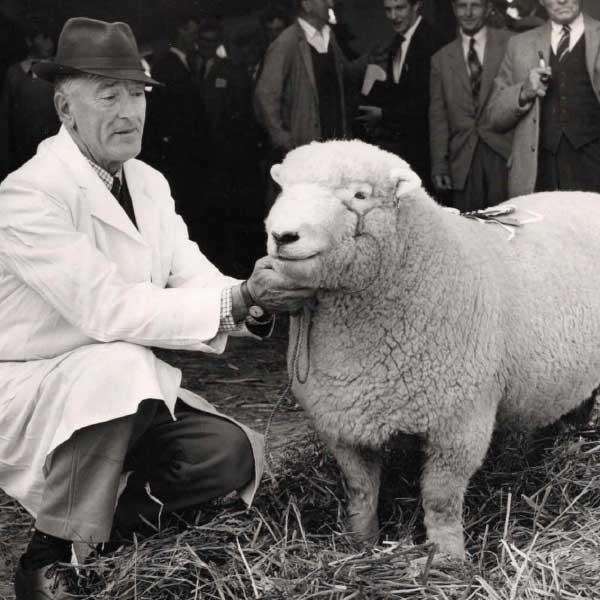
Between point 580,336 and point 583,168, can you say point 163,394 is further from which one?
point 583,168

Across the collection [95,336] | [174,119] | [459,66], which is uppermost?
[459,66]

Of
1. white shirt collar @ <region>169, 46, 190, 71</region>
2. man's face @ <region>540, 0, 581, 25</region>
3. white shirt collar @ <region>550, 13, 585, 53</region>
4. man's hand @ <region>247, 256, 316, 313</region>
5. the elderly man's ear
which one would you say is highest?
man's face @ <region>540, 0, 581, 25</region>

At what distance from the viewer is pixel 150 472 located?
3.24 meters

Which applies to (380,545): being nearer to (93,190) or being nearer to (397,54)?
(93,190)

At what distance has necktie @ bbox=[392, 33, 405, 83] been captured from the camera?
654 cm

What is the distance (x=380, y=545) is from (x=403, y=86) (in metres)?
3.77

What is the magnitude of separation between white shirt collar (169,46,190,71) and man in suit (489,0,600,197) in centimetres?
321

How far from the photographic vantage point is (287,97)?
6852 millimetres

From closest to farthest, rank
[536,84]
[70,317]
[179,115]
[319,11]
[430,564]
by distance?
[430,564] < [70,317] < [536,84] < [319,11] < [179,115]

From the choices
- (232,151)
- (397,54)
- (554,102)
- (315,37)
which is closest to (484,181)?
(554,102)

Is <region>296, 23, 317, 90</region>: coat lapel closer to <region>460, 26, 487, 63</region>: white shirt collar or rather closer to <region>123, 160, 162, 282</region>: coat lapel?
<region>460, 26, 487, 63</region>: white shirt collar

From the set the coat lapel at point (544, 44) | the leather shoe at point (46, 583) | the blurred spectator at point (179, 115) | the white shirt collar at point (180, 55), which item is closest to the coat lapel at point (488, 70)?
the coat lapel at point (544, 44)

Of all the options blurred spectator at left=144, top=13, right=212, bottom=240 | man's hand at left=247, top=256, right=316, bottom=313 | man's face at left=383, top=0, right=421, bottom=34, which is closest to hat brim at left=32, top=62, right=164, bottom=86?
man's hand at left=247, top=256, right=316, bottom=313

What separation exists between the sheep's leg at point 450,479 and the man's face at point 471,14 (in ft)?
12.0
